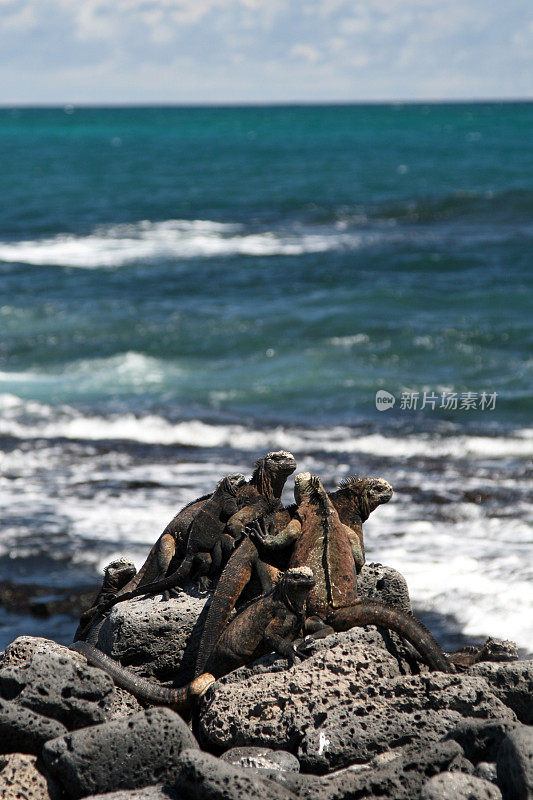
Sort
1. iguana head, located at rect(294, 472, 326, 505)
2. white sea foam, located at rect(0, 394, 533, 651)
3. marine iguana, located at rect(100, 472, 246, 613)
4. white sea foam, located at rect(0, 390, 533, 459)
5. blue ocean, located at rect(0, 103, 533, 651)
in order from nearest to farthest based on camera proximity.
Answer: iguana head, located at rect(294, 472, 326, 505) → marine iguana, located at rect(100, 472, 246, 613) → white sea foam, located at rect(0, 394, 533, 651) → blue ocean, located at rect(0, 103, 533, 651) → white sea foam, located at rect(0, 390, 533, 459)

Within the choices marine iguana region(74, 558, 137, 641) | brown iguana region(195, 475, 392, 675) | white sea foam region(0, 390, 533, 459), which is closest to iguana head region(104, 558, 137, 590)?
marine iguana region(74, 558, 137, 641)

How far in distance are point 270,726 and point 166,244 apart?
33.0 meters

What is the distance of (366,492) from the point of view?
7191 millimetres

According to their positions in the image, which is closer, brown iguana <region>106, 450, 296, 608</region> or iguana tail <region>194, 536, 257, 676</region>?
iguana tail <region>194, 536, 257, 676</region>

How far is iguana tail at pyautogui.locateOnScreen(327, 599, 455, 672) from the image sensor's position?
633 centimetres

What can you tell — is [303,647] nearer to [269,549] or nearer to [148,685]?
[269,549]

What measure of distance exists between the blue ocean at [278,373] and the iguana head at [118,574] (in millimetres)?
2663

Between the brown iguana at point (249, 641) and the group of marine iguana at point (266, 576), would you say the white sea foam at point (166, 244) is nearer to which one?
the group of marine iguana at point (266, 576)

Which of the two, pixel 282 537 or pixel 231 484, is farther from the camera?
pixel 231 484

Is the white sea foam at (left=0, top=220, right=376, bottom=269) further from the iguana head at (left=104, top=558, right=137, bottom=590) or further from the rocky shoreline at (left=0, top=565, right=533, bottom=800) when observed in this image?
the rocky shoreline at (left=0, top=565, right=533, bottom=800)

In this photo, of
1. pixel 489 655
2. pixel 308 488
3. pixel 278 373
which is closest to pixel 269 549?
pixel 308 488

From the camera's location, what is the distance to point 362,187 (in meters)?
53.8

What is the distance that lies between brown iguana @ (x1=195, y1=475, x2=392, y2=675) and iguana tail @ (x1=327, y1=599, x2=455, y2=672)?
0.54m

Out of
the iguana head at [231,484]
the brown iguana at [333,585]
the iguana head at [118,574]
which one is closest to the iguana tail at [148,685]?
the brown iguana at [333,585]
